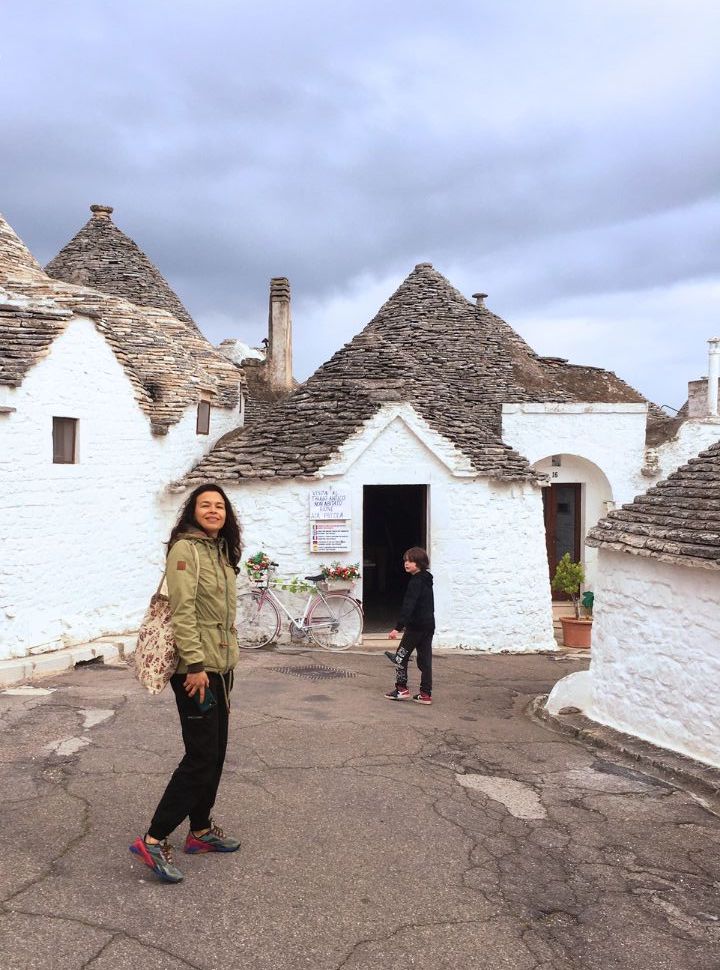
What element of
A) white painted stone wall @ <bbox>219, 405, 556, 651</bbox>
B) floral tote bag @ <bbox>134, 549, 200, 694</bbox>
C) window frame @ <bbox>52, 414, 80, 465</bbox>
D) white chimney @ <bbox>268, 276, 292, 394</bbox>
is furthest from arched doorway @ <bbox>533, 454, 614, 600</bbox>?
floral tote bag @ <bbox>134, 549, 200, 694</bbox>

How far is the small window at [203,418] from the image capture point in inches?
524

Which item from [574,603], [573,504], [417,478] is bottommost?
[574,603]

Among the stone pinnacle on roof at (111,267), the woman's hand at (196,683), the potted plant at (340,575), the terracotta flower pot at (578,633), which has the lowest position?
the terracotta flower pot at (578,633)

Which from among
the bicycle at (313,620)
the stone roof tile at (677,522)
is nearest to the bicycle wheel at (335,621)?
the bicycle at (313,620)

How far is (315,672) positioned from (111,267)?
1212 cm

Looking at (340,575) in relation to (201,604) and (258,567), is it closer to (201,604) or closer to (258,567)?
(258,567)

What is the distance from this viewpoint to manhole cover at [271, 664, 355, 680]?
9.74m

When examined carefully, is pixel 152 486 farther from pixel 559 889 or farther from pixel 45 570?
pixel 559 889

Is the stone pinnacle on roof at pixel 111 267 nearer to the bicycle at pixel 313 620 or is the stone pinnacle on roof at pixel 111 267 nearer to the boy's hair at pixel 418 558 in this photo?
the bicycle at pixel 313 620

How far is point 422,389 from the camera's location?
1348cm

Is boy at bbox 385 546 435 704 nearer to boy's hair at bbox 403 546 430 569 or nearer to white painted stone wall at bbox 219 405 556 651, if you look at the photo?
boy's hair at bbox 403 546 430 569

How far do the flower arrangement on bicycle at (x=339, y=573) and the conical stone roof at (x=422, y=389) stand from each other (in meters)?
1.43

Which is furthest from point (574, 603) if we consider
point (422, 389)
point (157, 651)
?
point (157, 651)

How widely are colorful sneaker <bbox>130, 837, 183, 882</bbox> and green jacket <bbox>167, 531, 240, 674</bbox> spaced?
872mm
